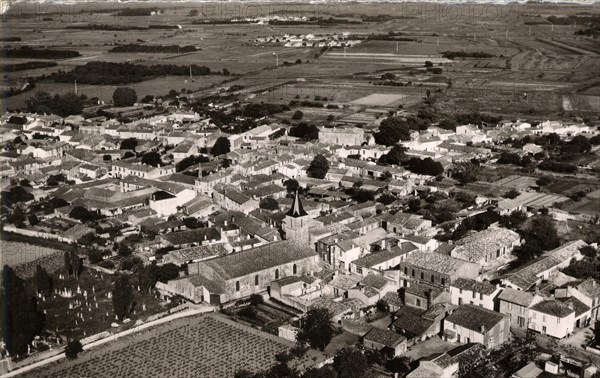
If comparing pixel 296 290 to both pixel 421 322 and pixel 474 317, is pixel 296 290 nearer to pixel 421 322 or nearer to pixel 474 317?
pixel 421 322

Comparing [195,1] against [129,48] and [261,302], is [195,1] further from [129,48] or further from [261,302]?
[261,302]

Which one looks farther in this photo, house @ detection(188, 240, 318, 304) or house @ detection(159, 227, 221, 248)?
house @ detection(159, 227, 221, 248)

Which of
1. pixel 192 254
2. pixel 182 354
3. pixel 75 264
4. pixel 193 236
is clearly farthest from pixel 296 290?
pixel 75 264

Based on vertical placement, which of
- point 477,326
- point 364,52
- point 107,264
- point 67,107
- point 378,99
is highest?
point 364,52

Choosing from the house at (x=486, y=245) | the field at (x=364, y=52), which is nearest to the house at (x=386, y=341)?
the house at (x=486, y=245)


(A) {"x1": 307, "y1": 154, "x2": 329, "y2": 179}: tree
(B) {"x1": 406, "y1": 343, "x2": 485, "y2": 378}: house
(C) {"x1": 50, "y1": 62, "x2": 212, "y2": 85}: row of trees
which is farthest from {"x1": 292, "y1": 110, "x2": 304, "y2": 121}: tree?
(B) {"x1": 406, "y1": 343, "x2": 485, "y2": 378}: house

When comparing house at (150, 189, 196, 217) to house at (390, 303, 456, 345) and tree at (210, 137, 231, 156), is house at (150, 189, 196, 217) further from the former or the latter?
house at (390, 303, 456, 345)
